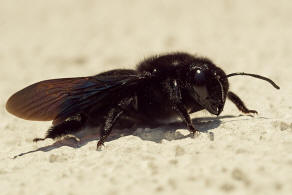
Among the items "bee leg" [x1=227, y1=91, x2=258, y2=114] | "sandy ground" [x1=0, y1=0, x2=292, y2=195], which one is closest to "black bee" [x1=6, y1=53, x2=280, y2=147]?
"bee leg" [x1=227, y1=91, x2=258, y2=114]

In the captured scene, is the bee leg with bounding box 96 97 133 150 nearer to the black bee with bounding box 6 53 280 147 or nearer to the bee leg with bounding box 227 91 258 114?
the black bee with bounding box 6 53 280 147

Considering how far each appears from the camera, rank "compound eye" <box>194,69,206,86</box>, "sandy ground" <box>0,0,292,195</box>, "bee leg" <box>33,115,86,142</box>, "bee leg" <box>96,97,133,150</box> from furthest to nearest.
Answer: "bee leg" <box>33,115,86,142</box> < "bee leg" <box>96,97,133,150</box> < "compound eye" <box>194,69,206,86</box> < "sandy ground" <box>0,0,292,195</box>

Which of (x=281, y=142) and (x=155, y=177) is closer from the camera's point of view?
(x=155, y=177)

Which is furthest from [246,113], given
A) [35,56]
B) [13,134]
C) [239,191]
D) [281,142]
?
[35,56]

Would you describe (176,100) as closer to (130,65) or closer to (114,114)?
(114,114)

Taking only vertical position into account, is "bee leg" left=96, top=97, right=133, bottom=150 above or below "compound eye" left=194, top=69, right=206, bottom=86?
below

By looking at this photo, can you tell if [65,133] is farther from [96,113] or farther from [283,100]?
[283,100]
